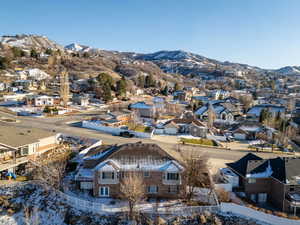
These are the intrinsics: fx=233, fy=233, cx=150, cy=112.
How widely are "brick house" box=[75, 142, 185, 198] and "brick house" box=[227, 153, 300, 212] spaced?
7408mm

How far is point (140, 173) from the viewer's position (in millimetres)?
20953

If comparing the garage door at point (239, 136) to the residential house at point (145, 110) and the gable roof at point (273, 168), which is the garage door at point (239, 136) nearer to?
the residential house at point (145, 110)

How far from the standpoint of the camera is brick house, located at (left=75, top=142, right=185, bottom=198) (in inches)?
828

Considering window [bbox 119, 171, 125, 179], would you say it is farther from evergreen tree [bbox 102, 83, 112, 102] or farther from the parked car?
evergreen tree [bbox 102, 83, 112, 102]

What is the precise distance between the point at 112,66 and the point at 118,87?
64.7 meters

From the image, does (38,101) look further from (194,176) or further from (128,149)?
(194,176)

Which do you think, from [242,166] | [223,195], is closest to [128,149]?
[223,195]

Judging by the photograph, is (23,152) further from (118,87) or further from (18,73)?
(18,73)

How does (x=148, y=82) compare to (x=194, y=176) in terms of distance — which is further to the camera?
(x=148, y=82)

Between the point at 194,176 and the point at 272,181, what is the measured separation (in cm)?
815

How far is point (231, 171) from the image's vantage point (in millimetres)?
26156

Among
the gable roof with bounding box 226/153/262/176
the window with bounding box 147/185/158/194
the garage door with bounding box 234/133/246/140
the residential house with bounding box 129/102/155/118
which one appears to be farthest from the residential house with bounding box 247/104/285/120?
the window with bounding box 147/185/158/194

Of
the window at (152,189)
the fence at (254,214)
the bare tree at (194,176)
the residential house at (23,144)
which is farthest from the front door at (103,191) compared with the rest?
the residential house at (23,144)

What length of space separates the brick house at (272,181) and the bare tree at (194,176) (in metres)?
4.04
